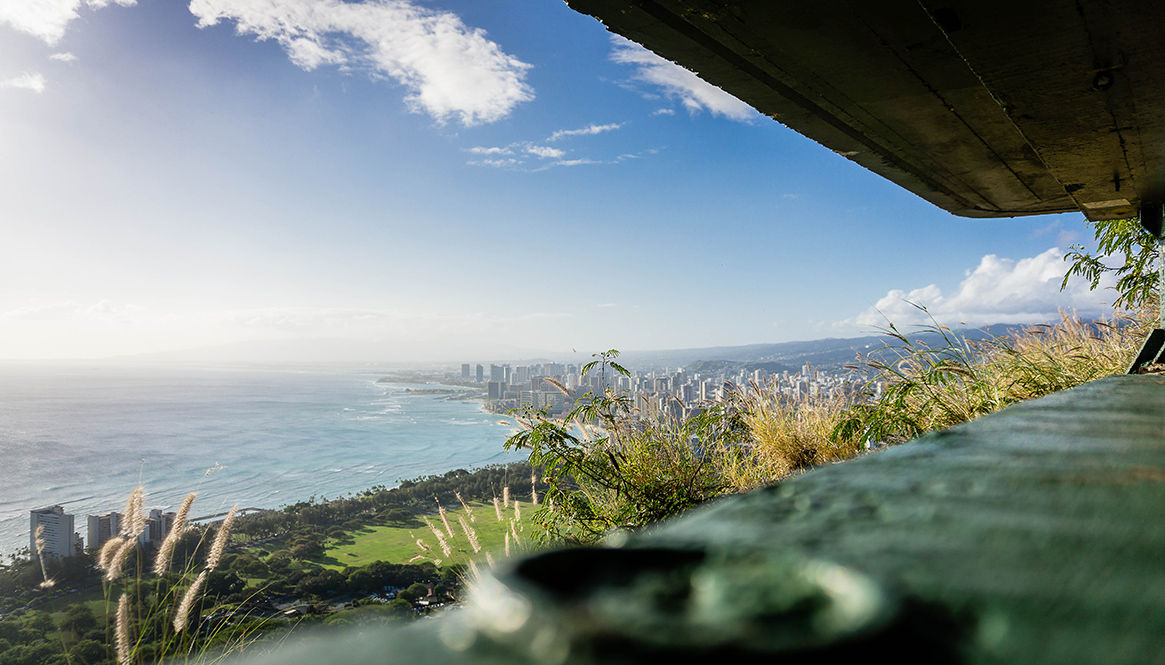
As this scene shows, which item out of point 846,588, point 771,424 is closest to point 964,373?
point 771,424

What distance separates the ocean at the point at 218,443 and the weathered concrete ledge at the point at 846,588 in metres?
4.25

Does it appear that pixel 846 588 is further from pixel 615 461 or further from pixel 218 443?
pixel 218 443

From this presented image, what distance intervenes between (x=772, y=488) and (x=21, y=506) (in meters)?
27.2

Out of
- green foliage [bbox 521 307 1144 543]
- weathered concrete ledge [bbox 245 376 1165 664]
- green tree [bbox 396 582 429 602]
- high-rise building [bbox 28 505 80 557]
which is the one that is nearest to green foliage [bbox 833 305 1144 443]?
green foliage [bbox 521 307 1144 543]

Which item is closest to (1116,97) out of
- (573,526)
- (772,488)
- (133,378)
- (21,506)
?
(772,488)

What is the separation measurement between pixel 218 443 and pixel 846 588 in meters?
38.0

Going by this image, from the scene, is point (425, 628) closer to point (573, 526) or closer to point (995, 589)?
point (995, 589)

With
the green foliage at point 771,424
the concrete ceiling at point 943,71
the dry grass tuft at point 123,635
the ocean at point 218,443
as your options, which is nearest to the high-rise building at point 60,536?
the ocean at point 218,443

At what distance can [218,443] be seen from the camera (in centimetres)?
3106

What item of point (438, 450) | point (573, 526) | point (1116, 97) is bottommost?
point (438, 450)

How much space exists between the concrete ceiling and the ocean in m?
3.55

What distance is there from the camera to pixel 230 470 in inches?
956

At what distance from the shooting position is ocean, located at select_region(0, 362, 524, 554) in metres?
19.5

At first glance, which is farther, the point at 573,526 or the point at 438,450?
the point at 438,450
